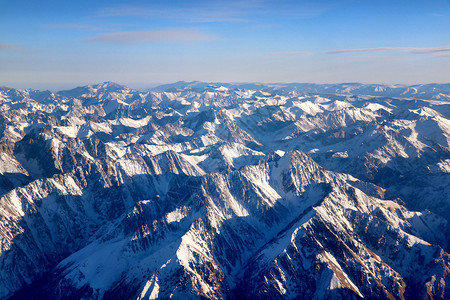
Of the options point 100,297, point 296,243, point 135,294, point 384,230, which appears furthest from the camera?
point 384,230

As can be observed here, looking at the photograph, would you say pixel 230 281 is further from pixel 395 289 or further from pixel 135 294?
pixel 395 289

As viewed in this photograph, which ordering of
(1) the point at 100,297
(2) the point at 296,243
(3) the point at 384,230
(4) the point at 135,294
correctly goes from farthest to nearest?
(3) the point at 384,230 → (2) the point at 296,243 → (1) the point at 100,297 → (4) the point at 135,294

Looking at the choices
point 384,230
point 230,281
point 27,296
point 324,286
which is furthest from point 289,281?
point 27,296

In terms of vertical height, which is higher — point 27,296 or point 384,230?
point 384,230

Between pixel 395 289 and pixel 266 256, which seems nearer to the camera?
pixel 395 289

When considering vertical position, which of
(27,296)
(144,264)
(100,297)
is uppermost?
(144,264)

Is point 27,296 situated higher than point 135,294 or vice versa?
point 135,294

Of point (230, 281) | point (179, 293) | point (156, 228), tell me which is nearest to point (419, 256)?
point (230, 281)

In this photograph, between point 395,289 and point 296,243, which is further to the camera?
point 296,243

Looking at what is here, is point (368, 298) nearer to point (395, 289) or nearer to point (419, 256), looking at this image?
point (395, 289)
